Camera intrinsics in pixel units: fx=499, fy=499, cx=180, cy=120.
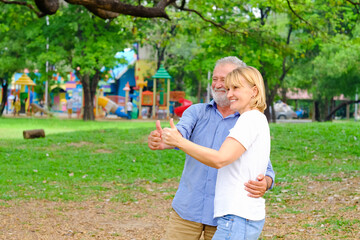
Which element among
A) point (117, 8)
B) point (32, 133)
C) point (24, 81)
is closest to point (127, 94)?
point (24, 81)

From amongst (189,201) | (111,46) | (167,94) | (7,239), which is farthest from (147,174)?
(167,94)

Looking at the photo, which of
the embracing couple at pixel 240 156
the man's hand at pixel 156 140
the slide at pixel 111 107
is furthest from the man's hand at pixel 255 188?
the slide at pixel 111 107

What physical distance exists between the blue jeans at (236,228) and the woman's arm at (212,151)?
1.18 feet

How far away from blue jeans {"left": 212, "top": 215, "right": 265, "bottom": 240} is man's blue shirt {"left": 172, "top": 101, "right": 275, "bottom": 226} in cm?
49

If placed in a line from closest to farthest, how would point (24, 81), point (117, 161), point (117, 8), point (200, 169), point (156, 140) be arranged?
point (156, 140)
point (200, 169)
point (117, 8)
point (117, 161)
point (24, 81)

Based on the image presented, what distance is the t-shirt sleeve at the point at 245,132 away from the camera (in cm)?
269

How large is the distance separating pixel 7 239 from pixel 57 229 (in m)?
0.76

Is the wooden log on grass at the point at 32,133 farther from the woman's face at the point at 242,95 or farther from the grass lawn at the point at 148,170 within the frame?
the woman's face at the point at 242,95

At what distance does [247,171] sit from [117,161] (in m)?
11.4

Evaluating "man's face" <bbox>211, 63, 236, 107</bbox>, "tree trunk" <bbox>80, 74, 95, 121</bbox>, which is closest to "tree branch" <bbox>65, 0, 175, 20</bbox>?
"man's face" <bbox>211, 63, 236, 107</bbox>

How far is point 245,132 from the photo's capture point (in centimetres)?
270

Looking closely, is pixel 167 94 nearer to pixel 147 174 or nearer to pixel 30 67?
pixel 30 67

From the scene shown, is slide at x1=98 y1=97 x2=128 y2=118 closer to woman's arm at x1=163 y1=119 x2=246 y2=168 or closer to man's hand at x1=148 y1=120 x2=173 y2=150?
man's hand at x1=148 y1=120 x2=173 y2=150

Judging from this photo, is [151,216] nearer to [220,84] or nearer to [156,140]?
[220,84]
